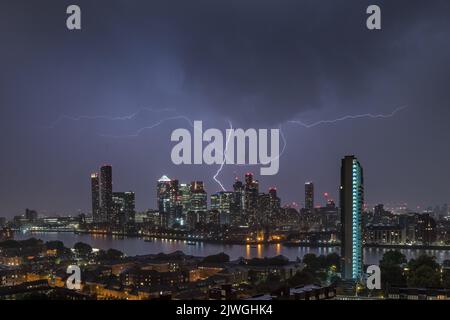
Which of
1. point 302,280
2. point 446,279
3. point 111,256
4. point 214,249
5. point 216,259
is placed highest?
point 446,279


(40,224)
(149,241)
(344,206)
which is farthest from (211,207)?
(344,206)

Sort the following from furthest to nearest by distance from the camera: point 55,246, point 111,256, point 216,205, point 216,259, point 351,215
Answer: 1. point 216,205
2. point 55,246
3. point 111,256
4. point 216,259
5. point 351,215

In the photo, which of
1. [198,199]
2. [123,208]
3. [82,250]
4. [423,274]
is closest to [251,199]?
[198,199]

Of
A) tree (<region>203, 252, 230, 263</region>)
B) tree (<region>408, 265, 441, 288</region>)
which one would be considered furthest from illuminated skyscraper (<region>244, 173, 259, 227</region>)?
tree (<region>408, 265, 441, 288</region>)

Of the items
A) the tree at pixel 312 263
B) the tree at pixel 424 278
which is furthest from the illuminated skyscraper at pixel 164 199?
the tree at pixel 424 278

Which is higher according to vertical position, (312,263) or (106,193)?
(106,193)

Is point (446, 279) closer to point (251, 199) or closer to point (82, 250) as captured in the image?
point (82, 250)

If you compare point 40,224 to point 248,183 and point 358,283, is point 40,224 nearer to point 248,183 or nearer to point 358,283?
point 248,183
